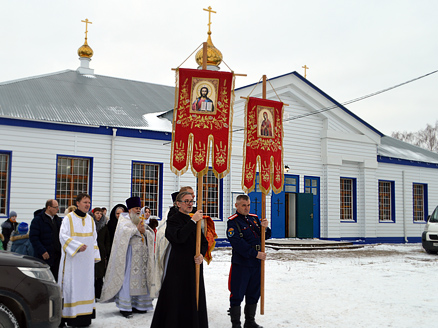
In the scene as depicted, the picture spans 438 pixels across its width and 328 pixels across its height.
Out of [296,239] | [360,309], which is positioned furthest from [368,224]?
[360,309]

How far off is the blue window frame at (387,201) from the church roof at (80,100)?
11.0m

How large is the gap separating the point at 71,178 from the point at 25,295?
10.8 m

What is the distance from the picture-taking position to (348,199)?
21469 mm

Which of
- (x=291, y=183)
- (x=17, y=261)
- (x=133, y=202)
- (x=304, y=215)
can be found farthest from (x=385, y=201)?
(x=17, y=261)

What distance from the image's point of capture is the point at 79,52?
20875mm

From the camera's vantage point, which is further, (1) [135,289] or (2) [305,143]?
(2) [305,143]

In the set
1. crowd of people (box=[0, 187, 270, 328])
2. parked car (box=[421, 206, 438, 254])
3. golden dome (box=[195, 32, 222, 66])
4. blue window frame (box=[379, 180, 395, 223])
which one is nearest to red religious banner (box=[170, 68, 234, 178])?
crowd of people (box=[0, 187, 270, 328])

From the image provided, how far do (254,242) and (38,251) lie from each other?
309 cm

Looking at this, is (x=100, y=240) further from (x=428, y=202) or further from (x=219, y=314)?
(x=428, y=202)

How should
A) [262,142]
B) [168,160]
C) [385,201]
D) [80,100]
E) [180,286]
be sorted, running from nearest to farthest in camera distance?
[180,286], [262,142], [168,160], [80,100], [385,201]

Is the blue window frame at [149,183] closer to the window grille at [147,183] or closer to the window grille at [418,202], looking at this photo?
the window grille at [147,183]

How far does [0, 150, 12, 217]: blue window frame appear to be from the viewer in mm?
14000

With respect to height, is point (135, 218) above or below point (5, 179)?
below

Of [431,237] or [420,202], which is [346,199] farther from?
[420,202]
